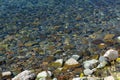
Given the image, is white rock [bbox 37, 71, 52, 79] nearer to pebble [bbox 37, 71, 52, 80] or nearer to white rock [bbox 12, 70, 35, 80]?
pebble [bbox 37, 71, 52, 80]

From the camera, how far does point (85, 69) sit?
8.66 m

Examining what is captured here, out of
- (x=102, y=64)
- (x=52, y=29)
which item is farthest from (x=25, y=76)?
(x=52, y=29)

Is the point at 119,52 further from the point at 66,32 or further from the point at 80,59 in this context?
the point at 66,32

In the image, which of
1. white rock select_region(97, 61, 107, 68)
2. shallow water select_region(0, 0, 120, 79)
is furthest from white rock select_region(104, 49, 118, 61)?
shallow water select_region(0, 0, 120, 79)

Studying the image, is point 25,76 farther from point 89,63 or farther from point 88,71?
point 89,63

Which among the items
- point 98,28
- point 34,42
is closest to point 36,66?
point 34,42

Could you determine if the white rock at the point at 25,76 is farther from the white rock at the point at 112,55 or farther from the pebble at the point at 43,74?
the white rock at the point at 112,55

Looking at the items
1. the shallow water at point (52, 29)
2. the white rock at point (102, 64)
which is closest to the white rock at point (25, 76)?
the shallow water at point (52, 29)

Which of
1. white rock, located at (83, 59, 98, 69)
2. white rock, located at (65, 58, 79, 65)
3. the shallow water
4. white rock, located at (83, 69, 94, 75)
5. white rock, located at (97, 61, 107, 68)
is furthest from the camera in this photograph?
the shallow water

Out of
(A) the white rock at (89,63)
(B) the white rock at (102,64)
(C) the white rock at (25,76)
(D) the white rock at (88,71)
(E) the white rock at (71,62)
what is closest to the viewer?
(D) the white rock at (88,71)

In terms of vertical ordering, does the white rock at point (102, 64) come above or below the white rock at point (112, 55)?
below

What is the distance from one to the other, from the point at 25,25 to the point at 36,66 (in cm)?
449

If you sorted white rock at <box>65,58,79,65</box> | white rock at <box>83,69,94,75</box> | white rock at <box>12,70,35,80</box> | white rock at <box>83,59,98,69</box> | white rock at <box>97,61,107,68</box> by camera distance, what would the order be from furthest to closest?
white rock at <box>65,58,79,65</box>, white rock at <box>83,59,98,69</box>, white rock at <box>97,61,107,68</box>, white rock at <box>12,70,35,80</box>, white rock at <box>83,69,94,75</box>

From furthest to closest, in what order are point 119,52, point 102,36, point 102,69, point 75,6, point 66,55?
point 75,6, point 102,36, point 66,55, point 119,52, point 102,69
